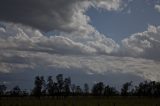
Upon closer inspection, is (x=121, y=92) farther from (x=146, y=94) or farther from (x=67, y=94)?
(x=67, y=94)

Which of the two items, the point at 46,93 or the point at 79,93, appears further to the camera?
the point at 79,93

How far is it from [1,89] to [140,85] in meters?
67.0

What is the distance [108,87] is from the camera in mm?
155375

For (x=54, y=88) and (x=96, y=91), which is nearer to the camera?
(x=54, y=88)

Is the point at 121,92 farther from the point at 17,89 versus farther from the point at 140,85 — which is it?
the point at 17,89

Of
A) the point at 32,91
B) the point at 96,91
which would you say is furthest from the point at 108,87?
the point at 32,91

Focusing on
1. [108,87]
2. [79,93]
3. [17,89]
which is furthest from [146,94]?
[17,89]

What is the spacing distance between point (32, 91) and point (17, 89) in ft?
55.8

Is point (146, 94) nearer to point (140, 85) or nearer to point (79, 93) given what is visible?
point (140, 85)

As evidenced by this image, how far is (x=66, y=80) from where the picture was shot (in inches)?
5728

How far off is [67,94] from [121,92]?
28236 millimetres

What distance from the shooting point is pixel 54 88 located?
13975 centimetres

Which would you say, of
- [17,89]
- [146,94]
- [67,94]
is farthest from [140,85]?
[17,89]

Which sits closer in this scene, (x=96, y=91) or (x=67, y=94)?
(x=67, y=94)
